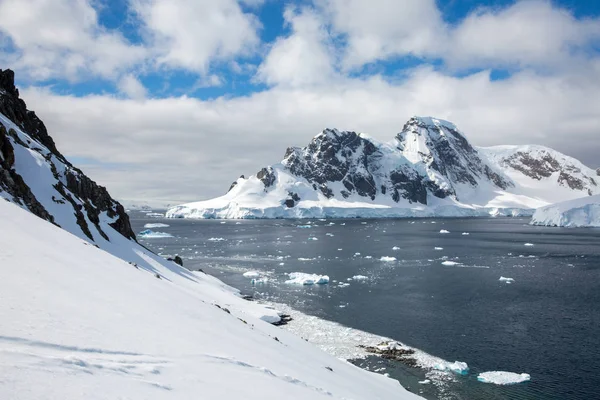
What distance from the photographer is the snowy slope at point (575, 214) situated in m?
154

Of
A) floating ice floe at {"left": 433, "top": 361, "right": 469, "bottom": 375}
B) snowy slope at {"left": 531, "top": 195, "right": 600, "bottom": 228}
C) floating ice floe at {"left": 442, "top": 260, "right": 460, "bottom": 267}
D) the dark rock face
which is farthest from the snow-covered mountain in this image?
snowy slope at {"left": 531, "top": 195, "right": 600, "bottom": 228}

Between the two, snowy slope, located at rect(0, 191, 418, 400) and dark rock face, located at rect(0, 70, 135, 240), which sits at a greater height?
dark rock face, located at rect(0, 70, 135, 240)

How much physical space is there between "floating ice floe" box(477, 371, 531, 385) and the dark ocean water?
1.60 feet

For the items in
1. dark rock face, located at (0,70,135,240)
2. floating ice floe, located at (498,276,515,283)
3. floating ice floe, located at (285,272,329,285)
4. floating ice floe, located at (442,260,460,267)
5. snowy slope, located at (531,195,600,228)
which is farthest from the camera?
snowy slope, located at (531,195,600,228)

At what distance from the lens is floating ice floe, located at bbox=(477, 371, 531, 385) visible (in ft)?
84.5

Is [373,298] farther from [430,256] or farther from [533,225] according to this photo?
[533,225]

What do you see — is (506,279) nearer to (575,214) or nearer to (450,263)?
(450,263)

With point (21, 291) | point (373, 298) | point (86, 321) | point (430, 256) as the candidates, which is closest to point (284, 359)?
point (86, 321)

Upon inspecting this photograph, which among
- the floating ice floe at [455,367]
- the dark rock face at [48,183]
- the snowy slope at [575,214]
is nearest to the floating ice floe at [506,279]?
the floating ice floe at [455,367]

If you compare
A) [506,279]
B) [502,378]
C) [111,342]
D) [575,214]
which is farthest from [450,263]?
[575,214]

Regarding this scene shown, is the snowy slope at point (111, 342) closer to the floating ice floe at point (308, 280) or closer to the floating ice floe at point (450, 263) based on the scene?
the floating ice floe at point (308, 280)

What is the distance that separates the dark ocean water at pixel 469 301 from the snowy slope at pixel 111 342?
15.9 meters

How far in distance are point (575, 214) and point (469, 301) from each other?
144333mm

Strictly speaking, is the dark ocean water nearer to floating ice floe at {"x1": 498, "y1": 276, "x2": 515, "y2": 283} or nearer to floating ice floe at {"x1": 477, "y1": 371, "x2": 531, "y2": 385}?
floating ice floe at {"x1": 477, "y1": 371, "x2": 531, "y2": 385}
